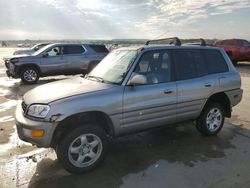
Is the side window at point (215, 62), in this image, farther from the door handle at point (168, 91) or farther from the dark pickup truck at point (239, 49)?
the dark pickup truck at point (239, 49)

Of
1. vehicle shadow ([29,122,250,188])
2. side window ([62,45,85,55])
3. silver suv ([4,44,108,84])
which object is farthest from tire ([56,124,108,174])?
side window ([62,45,85,55])

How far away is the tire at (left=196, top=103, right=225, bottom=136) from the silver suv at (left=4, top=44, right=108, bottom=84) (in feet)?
28.9

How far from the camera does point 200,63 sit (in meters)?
5.51

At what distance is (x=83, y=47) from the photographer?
13797 mm

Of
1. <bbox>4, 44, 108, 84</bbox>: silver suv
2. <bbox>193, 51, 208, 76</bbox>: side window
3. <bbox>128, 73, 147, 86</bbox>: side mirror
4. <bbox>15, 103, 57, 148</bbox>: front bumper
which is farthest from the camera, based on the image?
<bbox>4, 44, 108, 84</bbox>: silver suv

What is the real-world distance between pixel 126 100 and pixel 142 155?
3.56 ft

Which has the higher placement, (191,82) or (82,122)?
(191,82)

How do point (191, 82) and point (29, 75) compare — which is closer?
point (191, 82)

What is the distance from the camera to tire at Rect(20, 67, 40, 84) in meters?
12.6

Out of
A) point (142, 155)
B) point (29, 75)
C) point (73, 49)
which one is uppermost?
point (73, 49)

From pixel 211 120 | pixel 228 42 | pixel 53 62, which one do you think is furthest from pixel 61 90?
pixel 228 42

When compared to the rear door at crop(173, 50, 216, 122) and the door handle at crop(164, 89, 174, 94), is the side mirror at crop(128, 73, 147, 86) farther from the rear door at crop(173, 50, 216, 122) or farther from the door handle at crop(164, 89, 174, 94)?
the rear door at crop(173, 50, 216, 122)

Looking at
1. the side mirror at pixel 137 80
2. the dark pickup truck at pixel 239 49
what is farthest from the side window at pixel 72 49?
the dark pickup truck at pixel 239 49

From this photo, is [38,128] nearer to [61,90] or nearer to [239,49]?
[61,90]
